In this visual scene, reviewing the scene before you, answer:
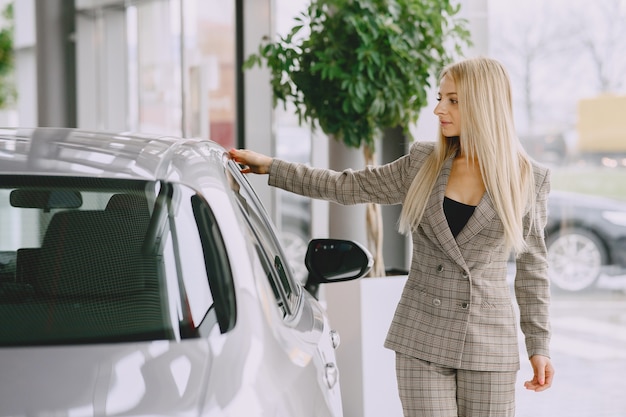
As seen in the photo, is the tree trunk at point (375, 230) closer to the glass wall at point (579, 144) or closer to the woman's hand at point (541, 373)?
the glass wall at point (579, 144)

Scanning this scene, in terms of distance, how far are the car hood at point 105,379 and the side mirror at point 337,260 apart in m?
1.00

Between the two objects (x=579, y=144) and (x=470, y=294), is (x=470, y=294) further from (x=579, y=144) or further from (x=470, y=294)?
(x=579, y=144)

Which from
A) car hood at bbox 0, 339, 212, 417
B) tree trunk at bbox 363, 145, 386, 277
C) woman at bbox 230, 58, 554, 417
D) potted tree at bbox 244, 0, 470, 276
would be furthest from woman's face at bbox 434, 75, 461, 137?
tree trunk at bbox 363, 145, 386, 277

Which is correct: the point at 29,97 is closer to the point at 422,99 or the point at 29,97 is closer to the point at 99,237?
the point at 422,99

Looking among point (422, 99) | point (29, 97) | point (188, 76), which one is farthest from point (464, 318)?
point (29, 97)

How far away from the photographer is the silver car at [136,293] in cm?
134

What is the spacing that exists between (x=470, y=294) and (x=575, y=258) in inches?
161

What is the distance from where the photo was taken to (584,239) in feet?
20.5

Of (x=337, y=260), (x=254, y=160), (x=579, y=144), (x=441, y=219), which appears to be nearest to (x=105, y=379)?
(x=337, y=260)

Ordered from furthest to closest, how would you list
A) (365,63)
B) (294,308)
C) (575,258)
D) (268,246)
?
(575,258)
(365,63)
(268,246)
(294,308)

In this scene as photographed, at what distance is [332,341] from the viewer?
236cm

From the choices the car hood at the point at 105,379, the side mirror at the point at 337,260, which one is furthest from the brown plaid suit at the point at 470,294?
the car hood at the point at 105,379

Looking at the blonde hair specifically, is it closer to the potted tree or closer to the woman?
the woman

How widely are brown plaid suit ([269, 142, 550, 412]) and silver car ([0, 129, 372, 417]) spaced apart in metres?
0.53
